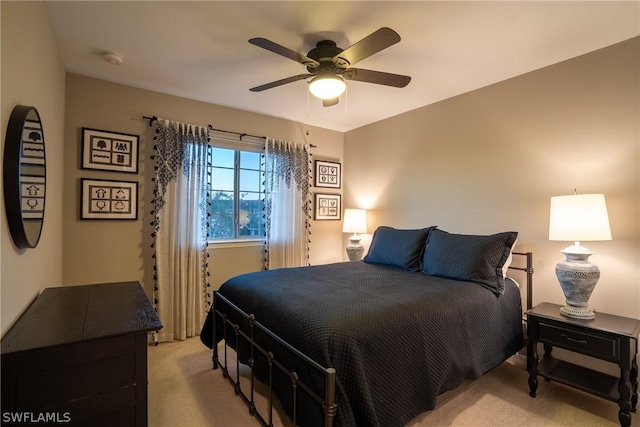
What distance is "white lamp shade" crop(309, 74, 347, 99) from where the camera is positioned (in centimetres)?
212

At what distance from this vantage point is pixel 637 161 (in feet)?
7.13

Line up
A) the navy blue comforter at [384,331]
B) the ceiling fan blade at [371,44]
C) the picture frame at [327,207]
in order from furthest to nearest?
the picture frame at [327,207] < the ceiling fan blade at [371,44] < the navy blue comforter at [384,331]

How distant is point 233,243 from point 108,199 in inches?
52.4

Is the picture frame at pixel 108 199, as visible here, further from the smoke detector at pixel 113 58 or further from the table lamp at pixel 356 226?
the table lamp at pixel 356 226

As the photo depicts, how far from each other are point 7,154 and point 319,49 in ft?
5.87

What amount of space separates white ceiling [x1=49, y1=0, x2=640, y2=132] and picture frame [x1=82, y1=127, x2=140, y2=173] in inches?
20.7

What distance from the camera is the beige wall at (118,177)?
2.75 m

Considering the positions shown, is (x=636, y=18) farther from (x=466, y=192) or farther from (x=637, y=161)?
(x=466, y=192)

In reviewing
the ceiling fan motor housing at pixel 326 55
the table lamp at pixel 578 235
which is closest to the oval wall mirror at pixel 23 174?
the ceiling fan motor housing at pixel 326 55

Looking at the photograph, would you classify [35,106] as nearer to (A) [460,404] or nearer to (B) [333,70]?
(B) [333,70]

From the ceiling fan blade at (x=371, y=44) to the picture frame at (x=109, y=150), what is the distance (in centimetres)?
220

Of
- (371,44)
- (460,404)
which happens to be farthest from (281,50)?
(460,404)

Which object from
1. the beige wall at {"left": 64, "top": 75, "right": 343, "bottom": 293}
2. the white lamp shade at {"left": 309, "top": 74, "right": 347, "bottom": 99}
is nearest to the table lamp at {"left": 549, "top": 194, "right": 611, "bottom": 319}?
the white lamp shade at {"left": 309, "top": 74, "right": 347, "bottom": 99}

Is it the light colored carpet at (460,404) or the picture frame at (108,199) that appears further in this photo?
the picture frame at (108,199)
